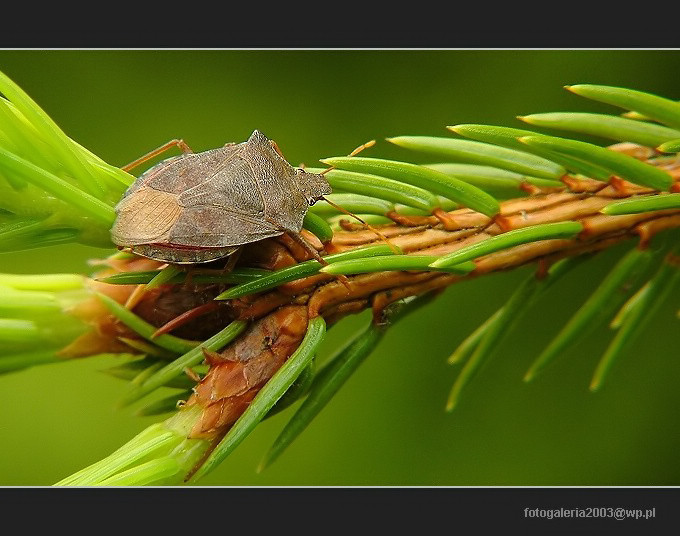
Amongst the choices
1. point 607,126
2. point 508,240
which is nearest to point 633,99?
point 607,126

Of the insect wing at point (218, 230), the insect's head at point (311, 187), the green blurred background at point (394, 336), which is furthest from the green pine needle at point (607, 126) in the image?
the green blurred background at point (394, 336)

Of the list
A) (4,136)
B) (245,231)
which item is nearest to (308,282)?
(245,231)

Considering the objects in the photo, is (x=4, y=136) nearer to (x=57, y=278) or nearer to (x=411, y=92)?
(x=57, y=278)

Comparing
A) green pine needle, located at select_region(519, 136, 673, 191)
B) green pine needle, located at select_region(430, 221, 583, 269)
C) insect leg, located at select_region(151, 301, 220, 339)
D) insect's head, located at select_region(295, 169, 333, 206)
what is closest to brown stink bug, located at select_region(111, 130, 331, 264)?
insect's head, located at select_region(295, 169, 333, 206)

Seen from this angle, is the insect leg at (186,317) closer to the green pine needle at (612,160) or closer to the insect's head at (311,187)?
the insect's head at (311,187)

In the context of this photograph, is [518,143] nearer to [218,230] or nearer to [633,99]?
[633,99]
